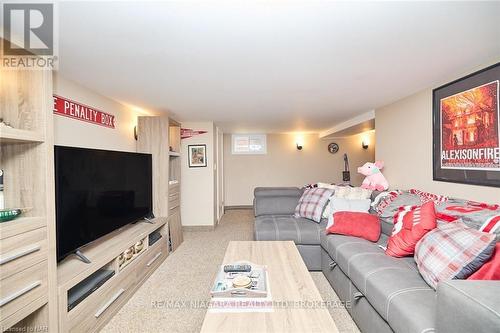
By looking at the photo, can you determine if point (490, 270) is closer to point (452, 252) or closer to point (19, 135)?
point (452, 252)

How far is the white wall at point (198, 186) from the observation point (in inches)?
180

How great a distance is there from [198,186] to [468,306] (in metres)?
4.12

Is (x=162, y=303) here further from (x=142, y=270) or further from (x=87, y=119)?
(x=87, y=119)

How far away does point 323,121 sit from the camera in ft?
15.3

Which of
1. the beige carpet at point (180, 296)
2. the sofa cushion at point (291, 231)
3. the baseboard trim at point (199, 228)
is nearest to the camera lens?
the beige carpet at point (180, 296)

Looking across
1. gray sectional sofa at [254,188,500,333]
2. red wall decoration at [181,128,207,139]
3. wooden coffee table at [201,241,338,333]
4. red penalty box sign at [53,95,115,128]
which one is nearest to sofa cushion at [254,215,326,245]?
gray sectional sofa at [254,188,500,333]

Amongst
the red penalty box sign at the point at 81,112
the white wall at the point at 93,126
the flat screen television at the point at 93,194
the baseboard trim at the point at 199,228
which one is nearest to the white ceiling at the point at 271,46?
the white wall at the point at 93,126

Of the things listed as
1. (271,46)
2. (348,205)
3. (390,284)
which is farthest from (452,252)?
(271,46)

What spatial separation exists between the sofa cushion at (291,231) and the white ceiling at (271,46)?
5.28 ft

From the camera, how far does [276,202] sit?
3.57m

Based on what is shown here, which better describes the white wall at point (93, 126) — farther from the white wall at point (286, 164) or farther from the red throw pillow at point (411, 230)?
the white wall at point (286, 164)

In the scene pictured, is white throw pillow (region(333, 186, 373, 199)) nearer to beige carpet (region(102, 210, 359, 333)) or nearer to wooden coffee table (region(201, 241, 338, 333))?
beige carpet (region(102, 210, 359, 333))

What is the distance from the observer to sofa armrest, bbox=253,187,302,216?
139 inches

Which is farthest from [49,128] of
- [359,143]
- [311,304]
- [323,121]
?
[359,143]
